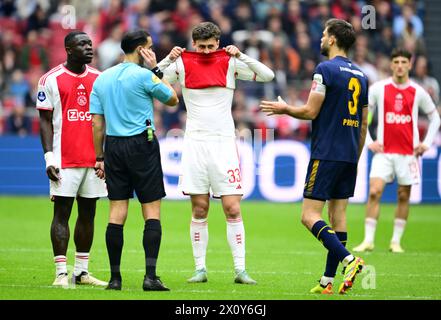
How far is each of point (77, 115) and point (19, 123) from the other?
12368mm

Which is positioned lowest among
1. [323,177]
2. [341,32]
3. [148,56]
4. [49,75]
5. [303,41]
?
[323,177]

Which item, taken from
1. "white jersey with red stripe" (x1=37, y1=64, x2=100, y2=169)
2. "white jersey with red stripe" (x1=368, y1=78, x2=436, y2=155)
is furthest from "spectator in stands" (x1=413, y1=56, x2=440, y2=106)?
"white jersey with red stripe" (x1=37, y1=64, x2=100, y2=169)

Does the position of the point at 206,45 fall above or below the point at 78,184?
above

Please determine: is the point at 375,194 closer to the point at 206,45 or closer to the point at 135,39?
the point at 206,45

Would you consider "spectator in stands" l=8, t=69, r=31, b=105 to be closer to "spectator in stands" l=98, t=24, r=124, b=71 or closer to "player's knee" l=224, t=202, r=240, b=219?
"spectator in stands" l=98, t=24, r=124, b=71

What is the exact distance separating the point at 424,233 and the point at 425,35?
1146 centimetres

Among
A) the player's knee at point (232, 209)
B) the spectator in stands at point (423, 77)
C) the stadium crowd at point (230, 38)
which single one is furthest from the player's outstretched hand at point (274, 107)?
the spectator in stands at point (423, 77)

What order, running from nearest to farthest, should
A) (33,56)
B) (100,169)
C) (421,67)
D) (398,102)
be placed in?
(100,169) < (398,102) < (421,67) < (33,56)

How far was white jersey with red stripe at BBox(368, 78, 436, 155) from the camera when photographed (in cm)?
1491

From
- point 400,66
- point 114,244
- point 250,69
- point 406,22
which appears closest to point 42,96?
point 114,244

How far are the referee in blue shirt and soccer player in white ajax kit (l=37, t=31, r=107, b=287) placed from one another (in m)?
0.58

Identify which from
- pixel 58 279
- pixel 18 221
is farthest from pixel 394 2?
pixel 58 279

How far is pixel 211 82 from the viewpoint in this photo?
10.9 metres

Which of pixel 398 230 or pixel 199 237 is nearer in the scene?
pixel 199 237
